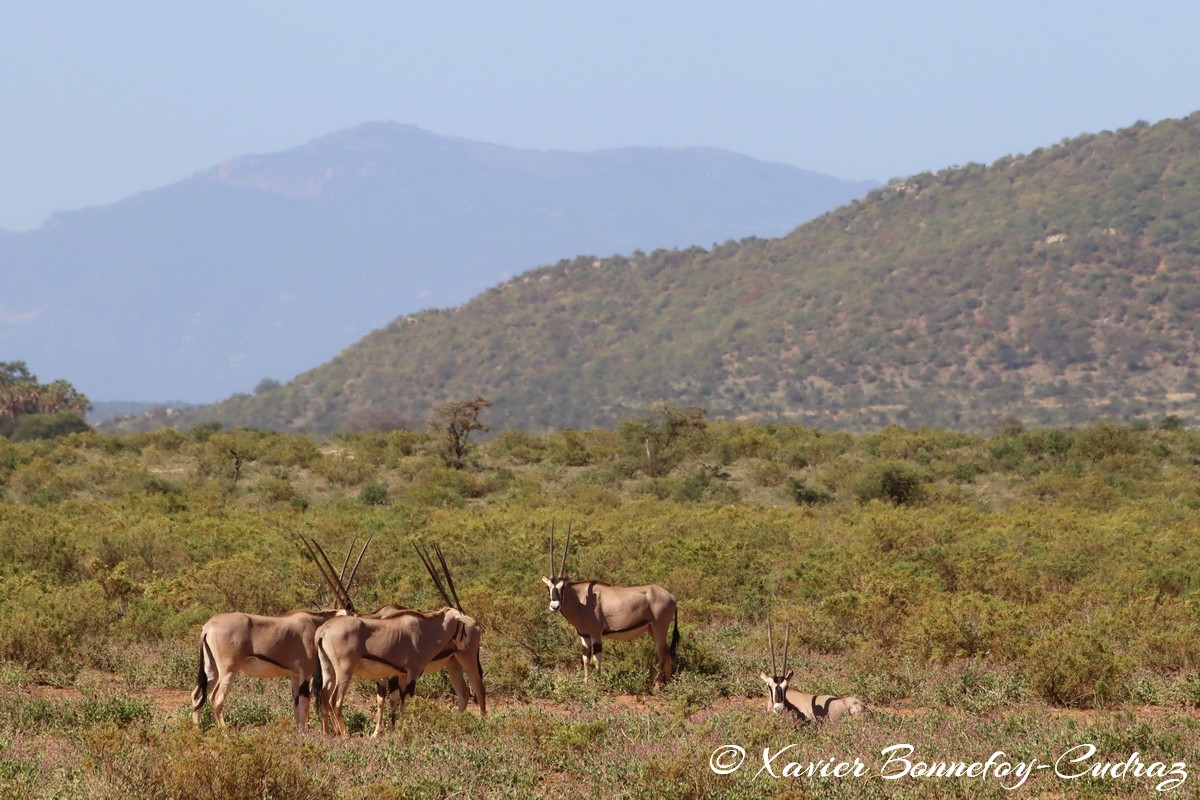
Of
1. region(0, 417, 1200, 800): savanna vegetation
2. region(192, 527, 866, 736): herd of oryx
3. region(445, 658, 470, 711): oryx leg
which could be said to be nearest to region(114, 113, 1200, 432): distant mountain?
region(0, 417, 1200, 800): savanna vegetation

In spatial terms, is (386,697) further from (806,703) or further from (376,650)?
(806,703)

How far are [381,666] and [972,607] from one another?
25.4 ft

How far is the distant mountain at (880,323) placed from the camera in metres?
101

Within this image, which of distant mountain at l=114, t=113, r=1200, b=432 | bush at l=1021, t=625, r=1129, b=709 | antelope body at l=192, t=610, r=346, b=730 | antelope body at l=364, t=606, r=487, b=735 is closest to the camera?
antelope body at l=192, t=610, r=346, b=730

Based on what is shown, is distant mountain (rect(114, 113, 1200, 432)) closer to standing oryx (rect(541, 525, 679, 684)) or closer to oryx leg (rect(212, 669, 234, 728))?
standing oryx (rect(541, 525, 679, 684))

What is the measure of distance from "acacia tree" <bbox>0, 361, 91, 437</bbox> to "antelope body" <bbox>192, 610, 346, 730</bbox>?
50.7 m

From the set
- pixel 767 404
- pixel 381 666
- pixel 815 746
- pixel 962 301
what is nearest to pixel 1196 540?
pixel 815 746

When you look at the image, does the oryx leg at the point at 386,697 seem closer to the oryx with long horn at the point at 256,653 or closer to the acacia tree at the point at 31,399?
the oryx with long horn at the point at 256,653

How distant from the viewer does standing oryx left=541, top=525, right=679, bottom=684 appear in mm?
14039

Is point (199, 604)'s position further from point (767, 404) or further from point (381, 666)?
point (767, 404)

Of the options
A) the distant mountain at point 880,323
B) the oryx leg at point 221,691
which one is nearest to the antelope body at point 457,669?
the oryx leg at point 221,691

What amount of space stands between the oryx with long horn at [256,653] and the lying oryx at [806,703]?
409cm

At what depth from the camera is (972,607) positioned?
15711 mm

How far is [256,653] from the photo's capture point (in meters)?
11.2
